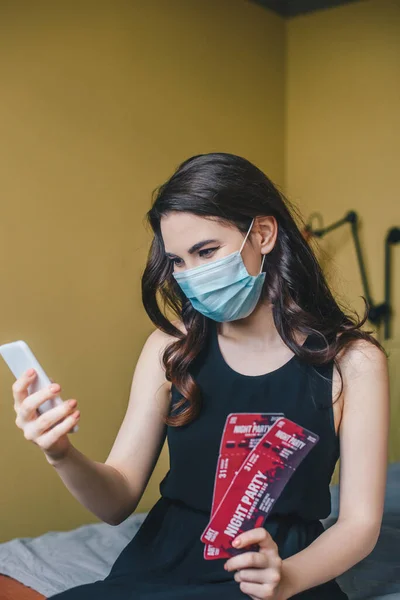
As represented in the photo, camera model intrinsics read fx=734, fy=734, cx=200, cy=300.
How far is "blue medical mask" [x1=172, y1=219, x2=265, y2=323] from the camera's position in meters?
1.30

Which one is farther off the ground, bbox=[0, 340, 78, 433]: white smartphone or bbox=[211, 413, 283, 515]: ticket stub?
bbox=[0, 340, 78, 433]: white smartphone

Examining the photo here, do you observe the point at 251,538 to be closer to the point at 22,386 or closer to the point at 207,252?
the point at 22,386

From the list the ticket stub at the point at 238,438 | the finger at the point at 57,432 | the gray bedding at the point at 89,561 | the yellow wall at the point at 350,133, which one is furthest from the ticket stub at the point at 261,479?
the yellow wall at the point at 350,133

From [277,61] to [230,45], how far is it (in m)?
0.34

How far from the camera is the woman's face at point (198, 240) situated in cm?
128

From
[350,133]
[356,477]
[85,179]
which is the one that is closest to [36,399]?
[356,477]

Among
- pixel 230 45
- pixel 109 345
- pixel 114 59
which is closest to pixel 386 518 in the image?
pixel 109 345

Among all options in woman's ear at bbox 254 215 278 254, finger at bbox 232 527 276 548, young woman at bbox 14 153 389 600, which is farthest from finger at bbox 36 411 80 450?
woman's ear at bbox 254 215 278 254

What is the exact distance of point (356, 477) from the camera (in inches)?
48.0

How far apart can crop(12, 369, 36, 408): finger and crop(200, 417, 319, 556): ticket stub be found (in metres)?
0.32

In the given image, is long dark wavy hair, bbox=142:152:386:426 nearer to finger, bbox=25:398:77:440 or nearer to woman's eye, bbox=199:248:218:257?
woman's eye, bbox=199:248:218:257

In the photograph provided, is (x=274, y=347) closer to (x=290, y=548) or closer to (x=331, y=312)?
(x=331, y=312)

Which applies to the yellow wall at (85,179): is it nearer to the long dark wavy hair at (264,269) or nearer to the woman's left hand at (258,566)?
the long dark wavy hair at (264,269)

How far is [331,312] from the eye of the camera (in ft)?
4.66
